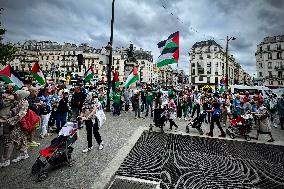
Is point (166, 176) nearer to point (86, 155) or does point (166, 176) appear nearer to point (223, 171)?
point (223, 171)

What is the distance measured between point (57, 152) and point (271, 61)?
274ft

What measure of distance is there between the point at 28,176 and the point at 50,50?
10500 cm

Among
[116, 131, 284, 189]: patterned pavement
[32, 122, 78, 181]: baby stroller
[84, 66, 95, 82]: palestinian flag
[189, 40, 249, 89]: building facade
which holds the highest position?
[189, 40, 249, 89]: building facade

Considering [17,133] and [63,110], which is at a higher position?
[63,110]

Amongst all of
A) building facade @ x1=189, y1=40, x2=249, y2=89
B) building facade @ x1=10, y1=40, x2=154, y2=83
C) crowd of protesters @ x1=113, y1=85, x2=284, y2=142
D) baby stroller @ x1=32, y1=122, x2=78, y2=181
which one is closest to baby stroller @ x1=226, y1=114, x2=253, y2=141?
crowd of protesters @ x1=113, y1=85, x2=284, y2=142

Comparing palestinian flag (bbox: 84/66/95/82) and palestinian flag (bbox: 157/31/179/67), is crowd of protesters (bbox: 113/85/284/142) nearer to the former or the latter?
palestinian flag (bbox: 157/31/179/67)

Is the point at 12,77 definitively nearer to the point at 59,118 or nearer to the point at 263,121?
the point at 59,118

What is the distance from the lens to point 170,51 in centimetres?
1118

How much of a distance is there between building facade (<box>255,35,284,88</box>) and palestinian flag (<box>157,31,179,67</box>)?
68.9 meters

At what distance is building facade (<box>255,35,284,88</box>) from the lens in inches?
2815

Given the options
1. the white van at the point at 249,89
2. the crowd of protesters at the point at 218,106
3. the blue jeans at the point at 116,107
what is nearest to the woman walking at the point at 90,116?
the crowd of protesters at the point at 218,106

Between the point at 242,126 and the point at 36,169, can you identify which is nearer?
the point at 36,169

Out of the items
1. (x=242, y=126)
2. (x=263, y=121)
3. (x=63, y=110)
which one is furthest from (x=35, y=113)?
(x=263, y=121)

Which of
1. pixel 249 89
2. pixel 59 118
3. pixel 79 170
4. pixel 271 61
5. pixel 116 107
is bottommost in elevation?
pixel 79 170
